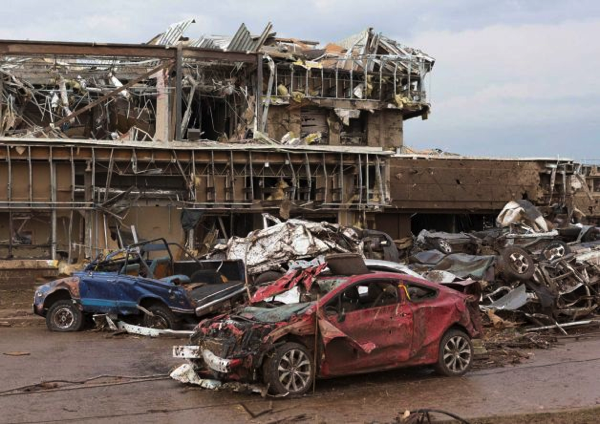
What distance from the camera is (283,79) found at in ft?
110

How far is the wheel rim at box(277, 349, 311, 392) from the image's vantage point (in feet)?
30.6

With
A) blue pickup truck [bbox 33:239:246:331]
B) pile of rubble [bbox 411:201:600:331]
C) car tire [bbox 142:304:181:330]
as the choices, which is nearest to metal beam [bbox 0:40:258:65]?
blue pickup truck [bbox 33:239:246:331]

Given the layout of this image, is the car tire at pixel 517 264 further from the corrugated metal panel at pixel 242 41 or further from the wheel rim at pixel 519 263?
the corrugated metal panel at pixel 242 41

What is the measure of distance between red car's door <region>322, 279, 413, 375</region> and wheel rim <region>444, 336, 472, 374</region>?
0.73 m

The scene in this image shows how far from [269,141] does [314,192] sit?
7.53 ft

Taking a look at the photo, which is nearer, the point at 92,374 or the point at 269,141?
the point at 92,374

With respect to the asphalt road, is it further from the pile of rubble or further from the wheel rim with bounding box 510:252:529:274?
the wheel rim with bounding box 510:252:529:274

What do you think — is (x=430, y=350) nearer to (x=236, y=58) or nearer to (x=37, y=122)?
(x=236, y=58)

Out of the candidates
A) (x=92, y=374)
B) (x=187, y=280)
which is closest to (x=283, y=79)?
(x=187, y=280)

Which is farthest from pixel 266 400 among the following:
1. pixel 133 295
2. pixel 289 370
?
pixel 133 295

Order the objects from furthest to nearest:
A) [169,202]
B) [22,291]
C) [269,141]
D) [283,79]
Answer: [283,79], [269,141], [169,202], [22,291]

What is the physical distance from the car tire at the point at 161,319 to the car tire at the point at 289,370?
602 centimetres

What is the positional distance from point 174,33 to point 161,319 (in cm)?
2227

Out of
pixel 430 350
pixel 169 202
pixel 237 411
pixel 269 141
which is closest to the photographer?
pixel 237 411
